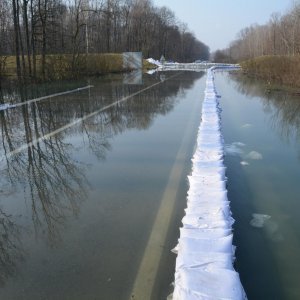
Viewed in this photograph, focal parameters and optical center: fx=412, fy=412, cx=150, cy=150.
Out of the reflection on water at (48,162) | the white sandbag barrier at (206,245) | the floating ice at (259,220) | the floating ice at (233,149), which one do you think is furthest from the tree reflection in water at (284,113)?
the floating ice at (259,220)

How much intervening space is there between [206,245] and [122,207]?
5.63ft

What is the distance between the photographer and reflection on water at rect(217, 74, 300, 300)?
4.09 meters

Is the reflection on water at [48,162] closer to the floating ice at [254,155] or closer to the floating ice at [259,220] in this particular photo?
the floating ice at [259,220]

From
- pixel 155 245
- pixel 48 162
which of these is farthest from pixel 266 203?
pixel 48 162

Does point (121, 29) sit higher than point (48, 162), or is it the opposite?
point (121, 29)

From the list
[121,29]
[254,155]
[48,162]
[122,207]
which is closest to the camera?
[122,207]

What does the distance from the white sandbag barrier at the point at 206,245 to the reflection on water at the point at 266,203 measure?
0.97 ft

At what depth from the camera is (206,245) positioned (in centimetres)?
425

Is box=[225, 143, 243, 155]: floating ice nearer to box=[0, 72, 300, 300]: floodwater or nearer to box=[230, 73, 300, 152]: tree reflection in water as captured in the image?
box=[0, 72, 300, 300]: floodwater

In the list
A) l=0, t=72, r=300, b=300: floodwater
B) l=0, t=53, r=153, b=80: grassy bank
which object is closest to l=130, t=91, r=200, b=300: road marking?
l=0, t=72, r=300, b=300: floodwater

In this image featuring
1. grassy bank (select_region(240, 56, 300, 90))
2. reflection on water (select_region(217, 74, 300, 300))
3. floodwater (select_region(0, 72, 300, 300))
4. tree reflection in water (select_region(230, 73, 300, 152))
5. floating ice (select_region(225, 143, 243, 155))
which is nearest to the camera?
floodwater (select_region(0, 72, 300, 300))

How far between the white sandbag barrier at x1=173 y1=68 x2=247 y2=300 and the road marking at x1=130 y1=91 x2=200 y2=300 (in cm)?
25

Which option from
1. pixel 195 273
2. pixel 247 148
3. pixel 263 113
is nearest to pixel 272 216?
pixel 195 273

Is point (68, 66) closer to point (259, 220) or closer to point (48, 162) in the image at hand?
point (48, 162)
